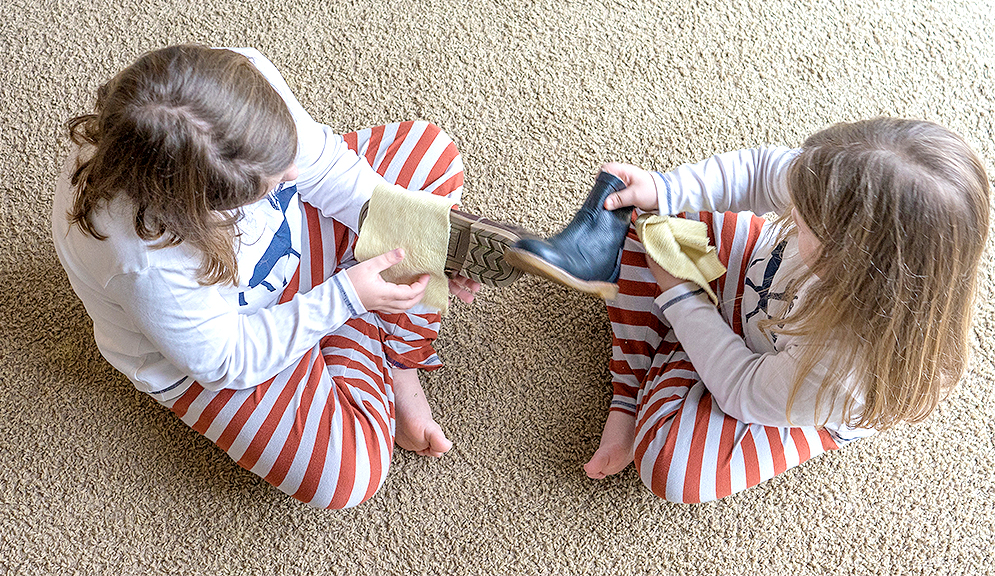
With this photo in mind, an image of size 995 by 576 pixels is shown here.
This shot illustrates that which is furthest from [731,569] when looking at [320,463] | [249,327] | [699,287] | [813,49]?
[813,49]

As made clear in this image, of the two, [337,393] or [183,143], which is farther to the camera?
[337,393]

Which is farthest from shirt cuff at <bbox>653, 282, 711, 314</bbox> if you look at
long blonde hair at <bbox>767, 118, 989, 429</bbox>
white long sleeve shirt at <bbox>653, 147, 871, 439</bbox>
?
long blonde hair at <bbox>767, 118, 989, 429</bbox>

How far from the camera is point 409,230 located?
81 centimetres

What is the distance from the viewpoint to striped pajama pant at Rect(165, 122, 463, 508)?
838 mm

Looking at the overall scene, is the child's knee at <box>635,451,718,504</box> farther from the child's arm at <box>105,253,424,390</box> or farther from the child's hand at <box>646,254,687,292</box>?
the child's arm at <box>105,253,424,390</box>

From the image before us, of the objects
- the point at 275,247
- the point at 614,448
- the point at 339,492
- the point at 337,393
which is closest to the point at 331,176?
the point at 275,247

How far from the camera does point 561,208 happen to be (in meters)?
1.06

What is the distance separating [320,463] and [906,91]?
95 cm

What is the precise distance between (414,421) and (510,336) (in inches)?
6.5

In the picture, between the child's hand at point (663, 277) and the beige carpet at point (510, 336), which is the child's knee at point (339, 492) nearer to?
the beige carpet at point (510, 336)

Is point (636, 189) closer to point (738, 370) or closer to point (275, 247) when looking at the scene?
point (738, 370)

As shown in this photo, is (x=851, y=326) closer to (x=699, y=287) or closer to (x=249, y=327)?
(x=699, y=287)

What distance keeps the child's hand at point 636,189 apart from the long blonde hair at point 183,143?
0.33m

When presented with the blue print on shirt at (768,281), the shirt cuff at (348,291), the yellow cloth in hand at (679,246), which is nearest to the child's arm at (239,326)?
the shirt cuff at (348,291)
